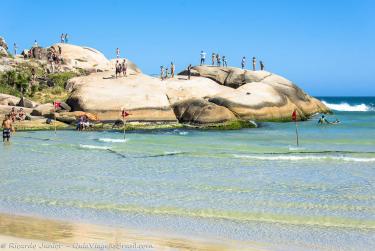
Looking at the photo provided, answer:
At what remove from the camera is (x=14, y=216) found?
11.5 metres

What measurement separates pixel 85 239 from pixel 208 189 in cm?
621

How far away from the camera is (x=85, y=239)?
30.8 feet

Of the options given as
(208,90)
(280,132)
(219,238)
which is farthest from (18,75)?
(219,238)

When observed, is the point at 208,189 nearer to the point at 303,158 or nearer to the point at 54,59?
the point at 303,158

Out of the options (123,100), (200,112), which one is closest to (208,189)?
(200,112)

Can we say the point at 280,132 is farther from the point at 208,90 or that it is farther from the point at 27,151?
the point at 27,151

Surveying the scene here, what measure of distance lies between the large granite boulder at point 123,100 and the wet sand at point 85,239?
103 ft

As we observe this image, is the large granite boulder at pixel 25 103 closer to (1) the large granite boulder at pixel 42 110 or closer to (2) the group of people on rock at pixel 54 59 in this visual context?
(1) the large granite boulder at pixel 42 110

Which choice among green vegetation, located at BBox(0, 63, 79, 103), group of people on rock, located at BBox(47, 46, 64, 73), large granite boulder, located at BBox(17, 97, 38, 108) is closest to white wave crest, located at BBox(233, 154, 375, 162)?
large granite boulder, located at BBox(17, 97, 38, 108)

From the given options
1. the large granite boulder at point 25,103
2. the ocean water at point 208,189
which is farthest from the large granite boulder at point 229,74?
the ocean water at point 208,189

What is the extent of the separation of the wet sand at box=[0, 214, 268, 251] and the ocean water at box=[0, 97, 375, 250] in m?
0.54

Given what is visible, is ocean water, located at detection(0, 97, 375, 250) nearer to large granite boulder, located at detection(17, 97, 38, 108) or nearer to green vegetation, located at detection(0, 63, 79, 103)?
large granite boulder, located at detection(17, 97, 38, 108)

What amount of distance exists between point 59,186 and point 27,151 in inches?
399

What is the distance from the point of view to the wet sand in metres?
8.79
